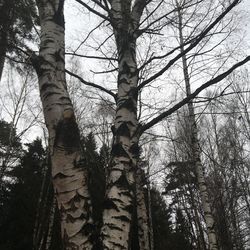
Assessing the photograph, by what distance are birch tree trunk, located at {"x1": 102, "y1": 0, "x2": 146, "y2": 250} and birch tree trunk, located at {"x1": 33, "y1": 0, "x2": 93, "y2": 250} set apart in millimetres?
270

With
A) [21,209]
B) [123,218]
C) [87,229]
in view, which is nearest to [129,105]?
[123,218]

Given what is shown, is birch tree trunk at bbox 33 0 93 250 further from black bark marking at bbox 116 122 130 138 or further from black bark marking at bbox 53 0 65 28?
black bark marking at bbox 116 122 130 138

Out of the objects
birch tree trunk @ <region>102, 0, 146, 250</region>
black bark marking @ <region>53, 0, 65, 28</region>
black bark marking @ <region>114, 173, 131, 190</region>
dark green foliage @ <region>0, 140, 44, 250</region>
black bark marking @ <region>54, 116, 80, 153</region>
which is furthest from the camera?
dark green foliage @ <region>0, 140, 44, 250</region>

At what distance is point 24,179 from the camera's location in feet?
45.1

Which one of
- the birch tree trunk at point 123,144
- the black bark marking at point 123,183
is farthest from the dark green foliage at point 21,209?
the black bark marking at point 123,183

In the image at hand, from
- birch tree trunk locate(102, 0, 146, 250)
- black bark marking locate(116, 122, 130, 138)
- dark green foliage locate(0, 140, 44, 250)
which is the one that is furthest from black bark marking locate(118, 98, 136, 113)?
dark green foliage locate(0, 140, 44, 250)

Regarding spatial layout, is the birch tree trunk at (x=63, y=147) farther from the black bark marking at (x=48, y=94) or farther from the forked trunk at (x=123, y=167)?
the forked trunk at (x=123, y=167)

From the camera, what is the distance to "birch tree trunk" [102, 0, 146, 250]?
1.96 meters

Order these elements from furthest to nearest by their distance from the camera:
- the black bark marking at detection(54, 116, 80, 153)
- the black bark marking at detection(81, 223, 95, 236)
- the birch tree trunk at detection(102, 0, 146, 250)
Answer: the birch tree trunk at detection(102, 0, 146, 250) → the black bark marking at detection(54, 116, 80, 153) → the black bark marking at detection(81, 223, 95, 236)

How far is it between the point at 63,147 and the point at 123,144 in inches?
24.5

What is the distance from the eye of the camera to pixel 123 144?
92.0 inches

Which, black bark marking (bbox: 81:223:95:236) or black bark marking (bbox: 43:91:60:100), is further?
black bark marking (bbox: 43:91:60:100)

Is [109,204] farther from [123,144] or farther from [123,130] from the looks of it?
[123,130]

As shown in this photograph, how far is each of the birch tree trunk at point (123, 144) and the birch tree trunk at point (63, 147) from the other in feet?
0.89
